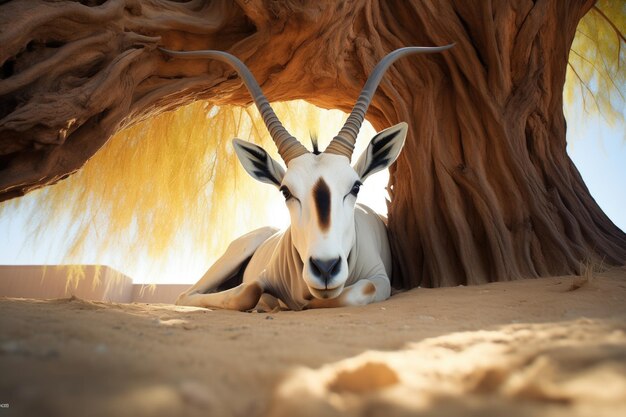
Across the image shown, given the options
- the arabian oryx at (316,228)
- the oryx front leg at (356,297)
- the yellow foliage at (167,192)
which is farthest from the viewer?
the yellow foliage at (167,192)

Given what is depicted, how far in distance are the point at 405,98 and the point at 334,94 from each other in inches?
31.9

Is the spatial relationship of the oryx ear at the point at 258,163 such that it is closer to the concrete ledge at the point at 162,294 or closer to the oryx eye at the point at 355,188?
the oryx eye at the point at 355,188

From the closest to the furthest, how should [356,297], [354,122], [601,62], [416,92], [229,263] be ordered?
1. [356,297]
2. [354,122]
3. [416,92]
4. [229,263]
5. [601,62]

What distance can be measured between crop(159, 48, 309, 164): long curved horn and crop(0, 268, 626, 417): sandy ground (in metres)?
2.20

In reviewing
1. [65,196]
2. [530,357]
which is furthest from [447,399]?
[65,196]

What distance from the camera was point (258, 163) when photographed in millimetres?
3656

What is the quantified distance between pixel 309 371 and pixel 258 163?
2.85 metres

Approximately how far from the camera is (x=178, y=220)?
6.18 m

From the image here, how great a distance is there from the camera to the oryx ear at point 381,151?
3.59 meters

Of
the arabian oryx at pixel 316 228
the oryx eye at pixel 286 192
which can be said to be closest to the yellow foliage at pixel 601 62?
the arabian oryx at pixel 316 228

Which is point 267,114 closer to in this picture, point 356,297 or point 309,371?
point 356,297

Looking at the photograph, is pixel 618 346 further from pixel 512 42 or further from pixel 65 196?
pixel 65 196

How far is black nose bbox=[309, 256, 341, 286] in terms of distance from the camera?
8.41 ft

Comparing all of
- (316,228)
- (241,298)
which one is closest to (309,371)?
(316,228)
